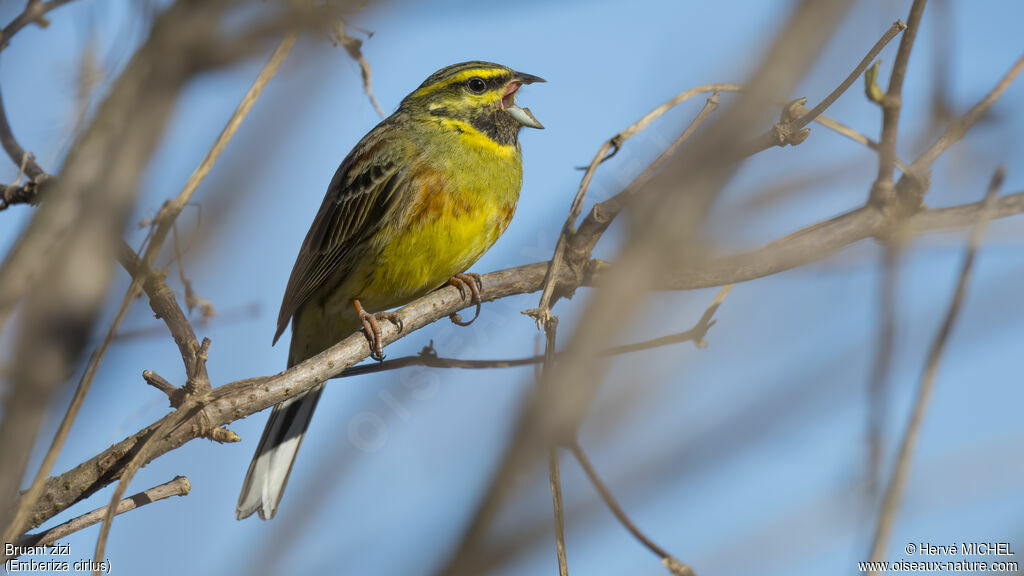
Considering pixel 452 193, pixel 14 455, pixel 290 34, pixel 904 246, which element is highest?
pixel 452 193

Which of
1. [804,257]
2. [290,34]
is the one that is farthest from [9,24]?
[804,257]

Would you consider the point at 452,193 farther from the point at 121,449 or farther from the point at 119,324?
the point at 119,324

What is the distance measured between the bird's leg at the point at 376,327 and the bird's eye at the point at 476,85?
5.04ft

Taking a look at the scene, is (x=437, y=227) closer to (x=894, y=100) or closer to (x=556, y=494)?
(x=894, y=100)

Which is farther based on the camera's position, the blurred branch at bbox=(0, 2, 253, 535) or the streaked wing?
the streaked wing

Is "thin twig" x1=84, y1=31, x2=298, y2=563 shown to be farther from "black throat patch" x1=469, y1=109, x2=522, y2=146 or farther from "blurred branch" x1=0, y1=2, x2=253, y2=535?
"black throat patch" x1=469, y1=109, x2=522, y2=146

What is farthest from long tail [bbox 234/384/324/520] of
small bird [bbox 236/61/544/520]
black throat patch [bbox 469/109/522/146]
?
black throat patch [bbox 469/109/522/146]

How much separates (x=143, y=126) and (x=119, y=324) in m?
0.47

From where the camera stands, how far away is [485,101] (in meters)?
5.50

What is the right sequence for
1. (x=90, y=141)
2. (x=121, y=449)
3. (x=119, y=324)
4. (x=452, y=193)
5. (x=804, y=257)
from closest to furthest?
(x=90, y=141)
(x=119, y=324)
(x=804, y=257)
(x=121, y=449)
(x=452, y=193)

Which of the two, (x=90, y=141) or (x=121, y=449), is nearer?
(x=90, y=141)

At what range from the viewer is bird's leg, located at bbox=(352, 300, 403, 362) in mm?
3807

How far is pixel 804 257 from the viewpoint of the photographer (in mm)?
2287

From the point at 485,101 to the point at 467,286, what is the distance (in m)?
1.42
